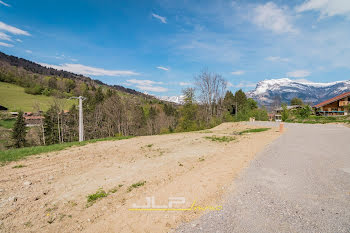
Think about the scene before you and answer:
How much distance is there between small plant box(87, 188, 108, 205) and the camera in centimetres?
381

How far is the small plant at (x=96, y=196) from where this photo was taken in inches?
150

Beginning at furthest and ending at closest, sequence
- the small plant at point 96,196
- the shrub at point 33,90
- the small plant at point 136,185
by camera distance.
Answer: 1. the shrub at point 33,90
2. the small plant at point 136,185
3. the small plant at point 96,196

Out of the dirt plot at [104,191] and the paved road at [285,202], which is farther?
the dirt plot at [104,191]

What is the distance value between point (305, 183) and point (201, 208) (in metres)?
3.20

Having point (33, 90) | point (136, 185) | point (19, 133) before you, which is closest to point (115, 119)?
point (19, 133)

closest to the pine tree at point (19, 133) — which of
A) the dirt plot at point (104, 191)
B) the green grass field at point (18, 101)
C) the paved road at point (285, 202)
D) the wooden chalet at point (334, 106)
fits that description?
the green grass field at point (18, 101)

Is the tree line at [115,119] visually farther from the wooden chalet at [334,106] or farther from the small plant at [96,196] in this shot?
the small plant at [96,196]

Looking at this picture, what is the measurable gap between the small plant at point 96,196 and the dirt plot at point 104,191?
22mm

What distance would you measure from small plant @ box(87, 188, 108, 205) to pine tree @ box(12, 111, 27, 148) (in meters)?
40.3

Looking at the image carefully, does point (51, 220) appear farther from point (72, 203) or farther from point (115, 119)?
point (115, 119)

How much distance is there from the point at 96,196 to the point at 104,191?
0.29 metres

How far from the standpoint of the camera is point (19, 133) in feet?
108

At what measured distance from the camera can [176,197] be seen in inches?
154

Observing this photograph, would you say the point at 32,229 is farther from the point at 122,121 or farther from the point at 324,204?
the point at 122,121
